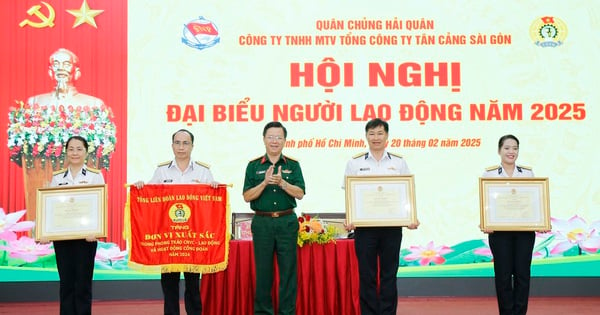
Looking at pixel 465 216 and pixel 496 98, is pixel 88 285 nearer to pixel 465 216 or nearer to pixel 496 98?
pixel 465 216

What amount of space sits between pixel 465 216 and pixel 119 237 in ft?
10.6

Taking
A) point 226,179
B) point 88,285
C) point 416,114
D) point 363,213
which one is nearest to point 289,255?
point 363,213

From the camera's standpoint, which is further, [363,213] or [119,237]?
[119,237]

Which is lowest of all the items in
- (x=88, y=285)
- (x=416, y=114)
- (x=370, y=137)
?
(x=88, y=285)

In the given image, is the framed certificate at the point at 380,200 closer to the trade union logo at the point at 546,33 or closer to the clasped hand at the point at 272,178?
the clasped hand at the point at 272,178

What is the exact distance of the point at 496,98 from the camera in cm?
549

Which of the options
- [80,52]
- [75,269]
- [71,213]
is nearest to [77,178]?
[71,213]

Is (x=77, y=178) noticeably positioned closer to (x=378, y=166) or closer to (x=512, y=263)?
(x=378, y=166)

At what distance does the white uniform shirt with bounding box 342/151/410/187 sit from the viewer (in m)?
3.81

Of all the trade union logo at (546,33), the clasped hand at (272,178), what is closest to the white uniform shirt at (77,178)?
the clasped hand at (272,178)

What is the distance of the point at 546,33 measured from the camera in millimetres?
5539

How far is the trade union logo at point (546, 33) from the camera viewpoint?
5.53 meters

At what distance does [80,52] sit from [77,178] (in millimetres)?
2116

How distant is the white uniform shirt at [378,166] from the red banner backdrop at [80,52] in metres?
2.56
